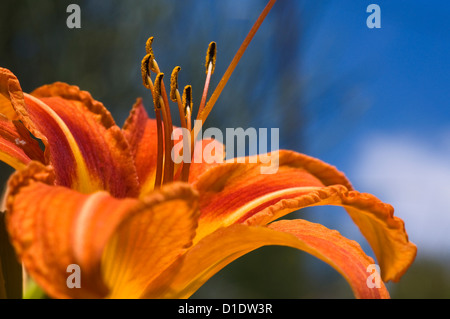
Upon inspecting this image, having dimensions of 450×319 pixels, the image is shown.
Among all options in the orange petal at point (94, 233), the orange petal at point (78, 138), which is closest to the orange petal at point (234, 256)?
the orange petal at point (94, 233)

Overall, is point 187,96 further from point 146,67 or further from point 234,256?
point 234,256

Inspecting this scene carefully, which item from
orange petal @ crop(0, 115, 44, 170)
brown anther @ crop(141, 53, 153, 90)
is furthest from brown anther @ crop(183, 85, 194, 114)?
orange petal @ crop(0, 115, 44, 170)

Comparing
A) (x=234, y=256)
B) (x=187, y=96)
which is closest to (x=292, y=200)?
(x=234, y=256)

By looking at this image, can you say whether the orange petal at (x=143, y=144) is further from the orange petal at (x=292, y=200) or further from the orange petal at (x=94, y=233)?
the orange petal at (x=94, y=233)

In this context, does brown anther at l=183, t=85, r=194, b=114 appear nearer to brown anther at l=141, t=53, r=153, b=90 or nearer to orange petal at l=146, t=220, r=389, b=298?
brown anther at l=141, t=53, r=153, b=90

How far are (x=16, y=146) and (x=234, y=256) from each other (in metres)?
0.23

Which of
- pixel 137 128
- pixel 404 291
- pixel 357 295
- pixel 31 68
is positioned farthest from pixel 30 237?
pixel 404 291

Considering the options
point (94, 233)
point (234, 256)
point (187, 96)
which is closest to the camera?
point (94, 233)

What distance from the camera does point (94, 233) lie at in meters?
0.27

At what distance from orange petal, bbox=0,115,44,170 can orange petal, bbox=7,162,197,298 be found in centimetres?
7

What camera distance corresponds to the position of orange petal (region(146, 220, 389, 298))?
34cm

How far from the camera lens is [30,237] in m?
0.27

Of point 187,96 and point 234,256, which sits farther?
point 187,96

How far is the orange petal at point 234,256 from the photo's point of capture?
1.12ft
